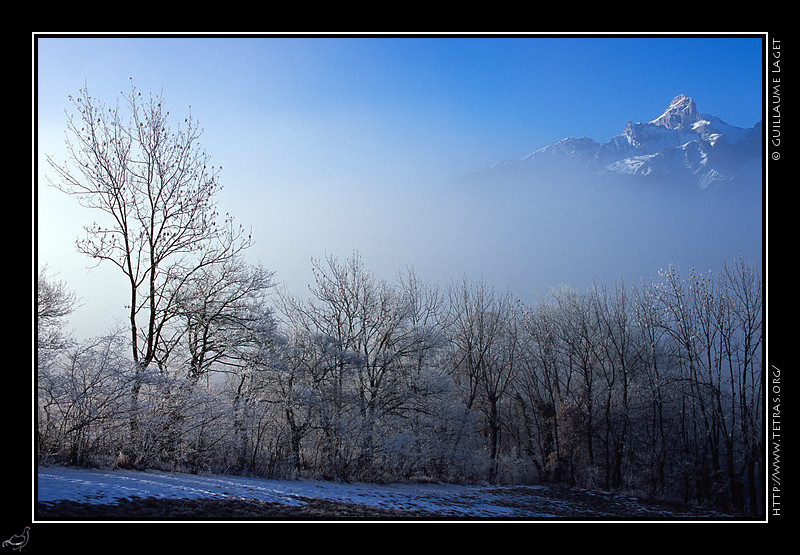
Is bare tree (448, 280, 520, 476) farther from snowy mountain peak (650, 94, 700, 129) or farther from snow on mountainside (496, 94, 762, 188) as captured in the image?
snowy mountain peak (650, 94, 700, 129)

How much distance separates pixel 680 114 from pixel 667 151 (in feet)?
9.26

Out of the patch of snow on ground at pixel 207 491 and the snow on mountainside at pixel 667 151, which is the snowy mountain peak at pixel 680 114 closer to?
the snow on mountainside at pixel 667 151

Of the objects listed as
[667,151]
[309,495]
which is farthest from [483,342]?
[309,495]

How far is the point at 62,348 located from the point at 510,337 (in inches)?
995

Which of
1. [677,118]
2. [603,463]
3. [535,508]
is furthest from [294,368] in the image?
[677,118]

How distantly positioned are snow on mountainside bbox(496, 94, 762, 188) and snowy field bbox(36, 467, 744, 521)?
49.1 ft

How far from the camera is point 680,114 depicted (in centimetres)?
2450

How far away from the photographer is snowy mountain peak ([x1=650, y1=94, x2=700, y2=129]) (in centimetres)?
2394
